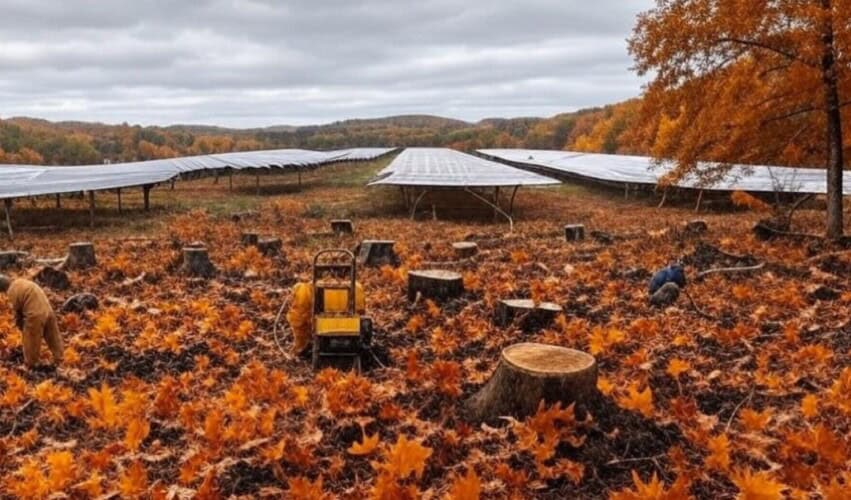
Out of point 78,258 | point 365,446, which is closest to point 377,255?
point 78,258

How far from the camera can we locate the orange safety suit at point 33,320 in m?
6.70

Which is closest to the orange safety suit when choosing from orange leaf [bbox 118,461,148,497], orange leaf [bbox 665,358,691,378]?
orange leaf [bbox 118,461,148,497]

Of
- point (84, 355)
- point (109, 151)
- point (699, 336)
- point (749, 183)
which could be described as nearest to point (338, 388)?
point (84, 355)

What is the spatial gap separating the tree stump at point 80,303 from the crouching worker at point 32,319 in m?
2.00

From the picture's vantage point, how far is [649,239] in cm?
1462

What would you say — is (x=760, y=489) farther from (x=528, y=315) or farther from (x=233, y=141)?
(x=233, y=141)

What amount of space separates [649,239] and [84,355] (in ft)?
39.6

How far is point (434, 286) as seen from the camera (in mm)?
9125

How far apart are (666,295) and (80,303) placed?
8.45 m

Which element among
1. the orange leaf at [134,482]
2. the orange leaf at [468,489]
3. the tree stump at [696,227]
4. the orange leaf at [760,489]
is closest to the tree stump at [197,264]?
the orange leaf at [134,482]

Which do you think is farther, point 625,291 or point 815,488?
point 625,291

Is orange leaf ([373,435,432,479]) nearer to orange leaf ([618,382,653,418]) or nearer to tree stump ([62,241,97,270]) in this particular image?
orange leaf ([618,382,653,418])

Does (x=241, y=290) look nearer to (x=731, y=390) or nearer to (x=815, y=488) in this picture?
(x=731, y=390)

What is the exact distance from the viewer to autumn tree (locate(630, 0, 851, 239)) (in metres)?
11.6
